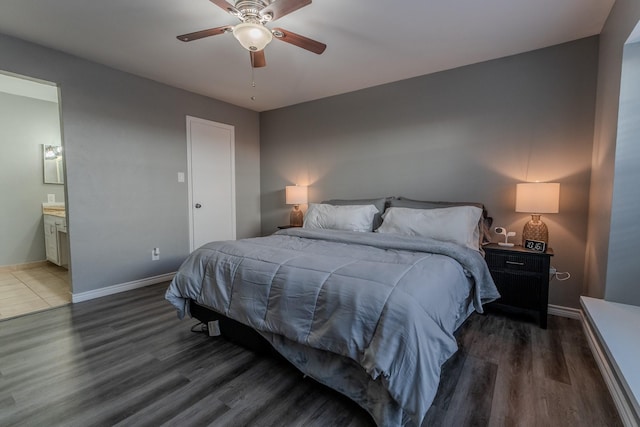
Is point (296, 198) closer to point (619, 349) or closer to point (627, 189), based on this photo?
point (627, 189)

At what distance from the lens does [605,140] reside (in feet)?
7.12

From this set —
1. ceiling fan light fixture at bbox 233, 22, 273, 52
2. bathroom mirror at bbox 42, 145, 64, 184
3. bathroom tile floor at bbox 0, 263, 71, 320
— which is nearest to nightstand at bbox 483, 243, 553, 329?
ceiling fan light fixture at bbox 233, 22, 273, 52

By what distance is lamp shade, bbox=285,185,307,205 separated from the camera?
4.14 m

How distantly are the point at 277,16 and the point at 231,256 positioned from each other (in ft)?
5.27

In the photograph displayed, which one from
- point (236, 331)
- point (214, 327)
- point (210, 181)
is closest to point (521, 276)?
point (236, 331)

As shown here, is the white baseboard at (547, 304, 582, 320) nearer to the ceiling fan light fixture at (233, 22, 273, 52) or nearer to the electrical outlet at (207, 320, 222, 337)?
the electrical outlet at (207, 320, 222, 337)

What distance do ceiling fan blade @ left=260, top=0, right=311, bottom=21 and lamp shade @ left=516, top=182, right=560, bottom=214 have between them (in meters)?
2.24

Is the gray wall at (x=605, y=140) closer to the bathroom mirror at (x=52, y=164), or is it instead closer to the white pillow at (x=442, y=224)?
the white pillow at (x=442, y=224)

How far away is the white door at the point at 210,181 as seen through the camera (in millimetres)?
3910

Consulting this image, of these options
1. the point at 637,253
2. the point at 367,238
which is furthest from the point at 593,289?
the point at 367,238

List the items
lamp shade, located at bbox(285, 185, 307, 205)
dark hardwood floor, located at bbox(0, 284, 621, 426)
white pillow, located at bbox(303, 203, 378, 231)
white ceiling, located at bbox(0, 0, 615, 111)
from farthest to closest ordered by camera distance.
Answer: lamp shade, located at bbox(285, 185, 307, 205) → white pillow, located at bbox(303, 203, 378, 231) → white ceiling, located at bbox(0, 0, 615, 111) → dark hardwood floor, located at bbox(0, 284, 621, 426)

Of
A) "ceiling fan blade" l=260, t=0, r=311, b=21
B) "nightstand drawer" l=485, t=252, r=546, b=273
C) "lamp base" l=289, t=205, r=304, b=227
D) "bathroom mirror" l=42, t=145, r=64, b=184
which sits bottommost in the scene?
"nightstand drawer" l=485, t=252, r=546, b=273

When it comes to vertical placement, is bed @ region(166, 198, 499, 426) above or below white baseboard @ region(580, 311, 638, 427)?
above

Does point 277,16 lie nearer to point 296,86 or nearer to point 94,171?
point 296,86
